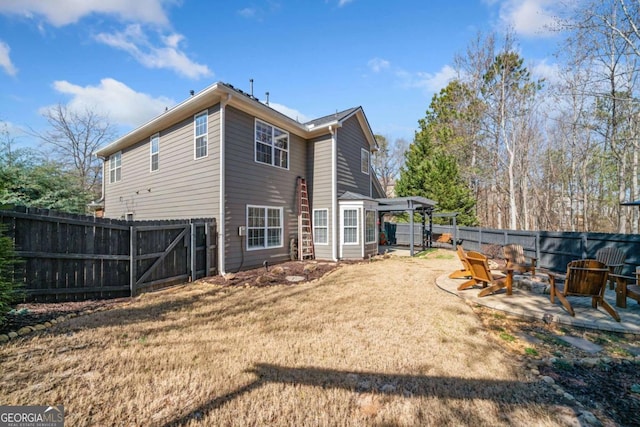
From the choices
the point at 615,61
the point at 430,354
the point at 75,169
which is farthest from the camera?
the point at 75,169

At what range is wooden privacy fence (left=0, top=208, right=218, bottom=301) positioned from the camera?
A: 183 inches

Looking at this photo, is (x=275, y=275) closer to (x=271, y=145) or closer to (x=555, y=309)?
(x=271, y=145)

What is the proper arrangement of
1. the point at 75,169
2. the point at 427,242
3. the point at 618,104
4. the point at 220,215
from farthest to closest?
the point at 75,169, the point at 427,242, the point at 618,104, the point at 220,215

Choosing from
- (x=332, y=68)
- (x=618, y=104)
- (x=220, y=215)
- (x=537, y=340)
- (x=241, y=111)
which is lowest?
(x=537, y=340)

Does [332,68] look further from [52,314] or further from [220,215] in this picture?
[52,314]

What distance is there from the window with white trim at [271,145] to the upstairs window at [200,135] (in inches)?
A: 64.8

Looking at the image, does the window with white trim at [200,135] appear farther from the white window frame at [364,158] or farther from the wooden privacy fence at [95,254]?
Answer: the white window frame at [364,158]

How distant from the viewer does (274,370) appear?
2.75 meters

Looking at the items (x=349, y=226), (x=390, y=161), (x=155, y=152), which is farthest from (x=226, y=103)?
(x=390, y=161)

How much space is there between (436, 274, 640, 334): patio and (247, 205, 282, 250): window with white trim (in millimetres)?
5873

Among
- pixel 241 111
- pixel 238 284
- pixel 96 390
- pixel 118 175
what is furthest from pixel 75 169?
pixel 96 390

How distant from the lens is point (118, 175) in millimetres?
13172

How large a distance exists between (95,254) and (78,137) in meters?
24.8

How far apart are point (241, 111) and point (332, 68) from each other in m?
5.29
